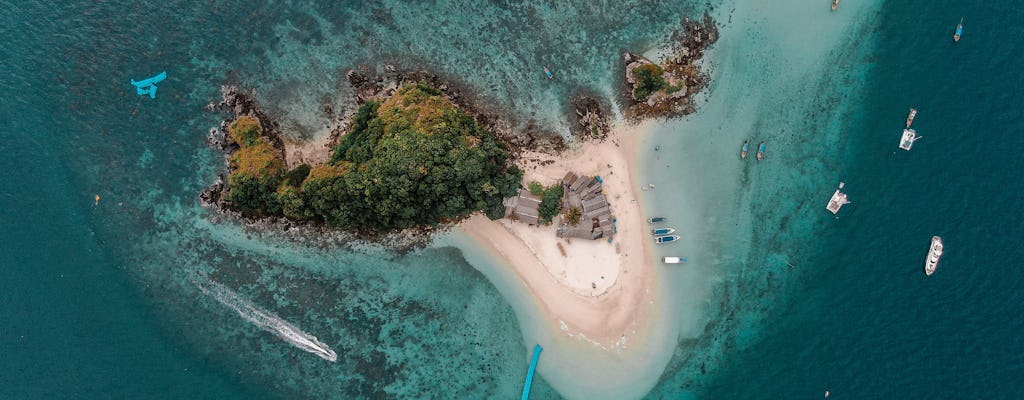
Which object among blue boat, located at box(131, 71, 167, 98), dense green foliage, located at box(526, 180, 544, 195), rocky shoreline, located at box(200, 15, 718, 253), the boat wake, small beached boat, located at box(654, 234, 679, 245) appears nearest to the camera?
dense green foliage, located at box(526, 180, 544, 195)

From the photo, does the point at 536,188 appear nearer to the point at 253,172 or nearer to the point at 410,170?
the point at 410,170

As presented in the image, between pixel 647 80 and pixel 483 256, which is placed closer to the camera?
pixel 647 80

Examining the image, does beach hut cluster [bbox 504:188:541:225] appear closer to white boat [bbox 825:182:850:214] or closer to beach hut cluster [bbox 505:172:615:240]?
beach hut cluster [bbox 505:172:615:240]

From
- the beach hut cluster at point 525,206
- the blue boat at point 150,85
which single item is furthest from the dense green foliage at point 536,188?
the blue boat at point 150,85

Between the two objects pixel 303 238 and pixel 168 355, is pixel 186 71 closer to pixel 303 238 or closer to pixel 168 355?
pixel 303 238

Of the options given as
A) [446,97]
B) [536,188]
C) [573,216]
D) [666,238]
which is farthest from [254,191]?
[666,238]

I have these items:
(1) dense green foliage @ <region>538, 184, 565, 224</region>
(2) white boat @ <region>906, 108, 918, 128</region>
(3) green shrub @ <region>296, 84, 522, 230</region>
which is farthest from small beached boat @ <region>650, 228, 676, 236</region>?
(2) white boat @ <region>906, 108, 918, 128</region>
